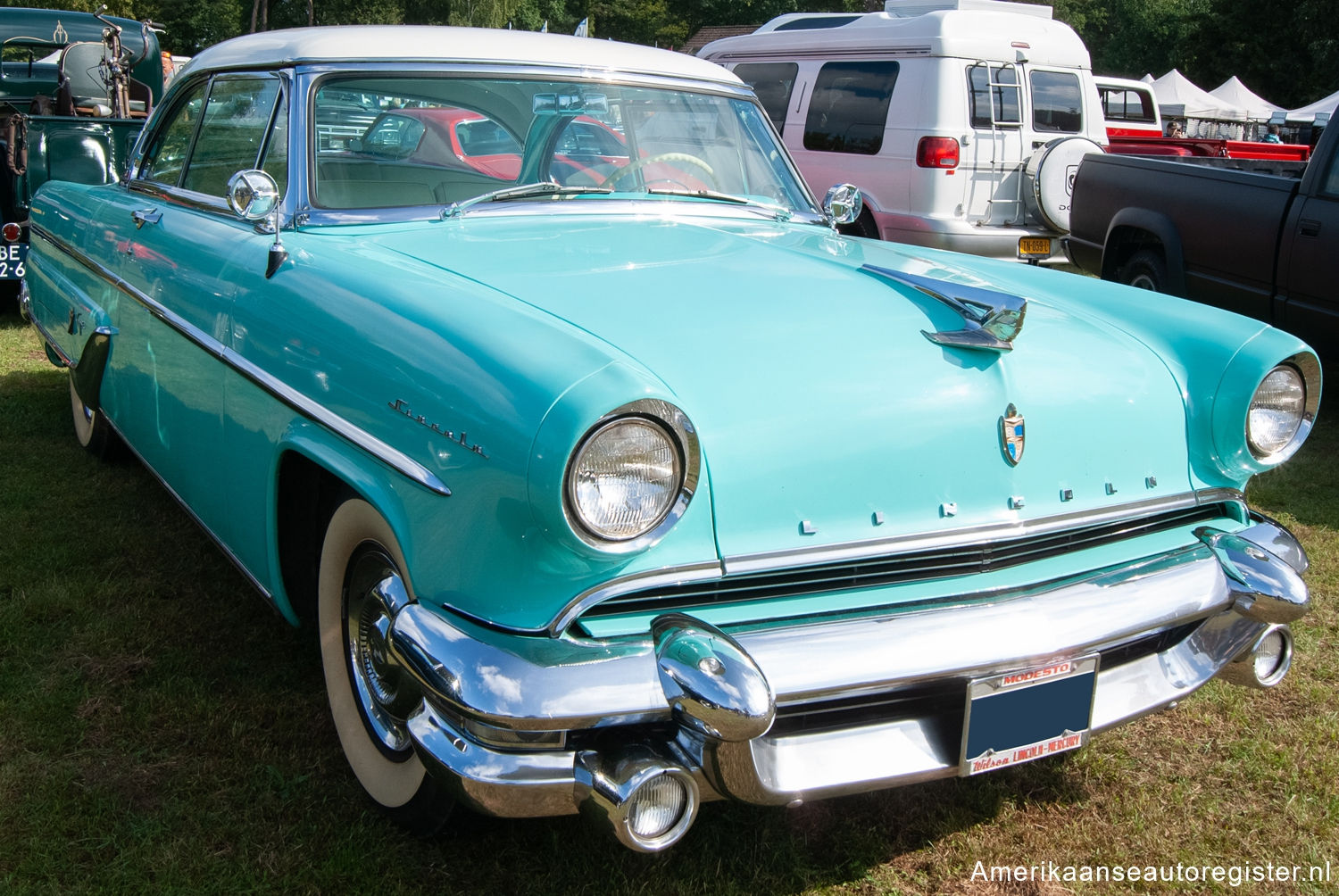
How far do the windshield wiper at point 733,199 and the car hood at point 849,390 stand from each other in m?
0.58

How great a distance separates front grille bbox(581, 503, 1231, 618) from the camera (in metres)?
1.81

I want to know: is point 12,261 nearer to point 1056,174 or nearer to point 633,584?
point 633,584

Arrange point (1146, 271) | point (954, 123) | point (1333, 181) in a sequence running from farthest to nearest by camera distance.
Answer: point (954, 123) → point (1146, 271) → point (1333, 181)

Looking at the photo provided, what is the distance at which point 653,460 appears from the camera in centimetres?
173

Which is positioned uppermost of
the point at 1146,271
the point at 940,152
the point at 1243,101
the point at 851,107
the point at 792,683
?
the point at 1243,101

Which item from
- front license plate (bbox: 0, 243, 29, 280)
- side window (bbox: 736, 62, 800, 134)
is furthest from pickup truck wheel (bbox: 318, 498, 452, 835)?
side window (bbox: 736, 62, 800, 134)

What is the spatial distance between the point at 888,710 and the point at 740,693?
386 mm

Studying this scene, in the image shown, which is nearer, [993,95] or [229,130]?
[229,130]

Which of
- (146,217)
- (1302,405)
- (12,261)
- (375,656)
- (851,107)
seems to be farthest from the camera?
(851,107)

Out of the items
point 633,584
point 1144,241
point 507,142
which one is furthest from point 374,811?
point 1144,241

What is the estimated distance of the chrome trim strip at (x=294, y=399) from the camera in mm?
1903

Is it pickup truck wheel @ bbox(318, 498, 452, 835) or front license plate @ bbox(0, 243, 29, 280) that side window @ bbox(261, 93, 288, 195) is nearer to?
pickup truck wheel @ bbox(318, 498, 452, 835)

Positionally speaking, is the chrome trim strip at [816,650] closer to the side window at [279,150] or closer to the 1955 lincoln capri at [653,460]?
the 1955 lincoln capri at [653,460]

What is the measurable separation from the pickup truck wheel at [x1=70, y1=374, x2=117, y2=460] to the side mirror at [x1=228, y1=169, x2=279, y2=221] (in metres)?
2.10
